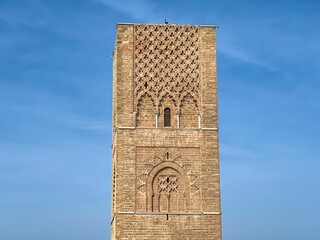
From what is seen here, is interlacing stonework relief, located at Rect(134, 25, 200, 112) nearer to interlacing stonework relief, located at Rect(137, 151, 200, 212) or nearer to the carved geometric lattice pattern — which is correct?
interlacing stonework relief, located at Rect(137, 151, 200, 212)

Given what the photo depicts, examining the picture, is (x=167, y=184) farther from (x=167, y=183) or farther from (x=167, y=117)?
(x=167, y=117)

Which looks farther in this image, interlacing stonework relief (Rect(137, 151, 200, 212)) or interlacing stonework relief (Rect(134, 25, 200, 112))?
interlacing stonework relief (Rect(134, 25, 200, 112))

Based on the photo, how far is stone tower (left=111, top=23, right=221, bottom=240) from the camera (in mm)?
24031

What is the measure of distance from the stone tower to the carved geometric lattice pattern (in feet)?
0.11

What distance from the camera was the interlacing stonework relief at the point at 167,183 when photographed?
2425cm

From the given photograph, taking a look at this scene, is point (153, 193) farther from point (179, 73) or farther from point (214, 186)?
point (179, 73)

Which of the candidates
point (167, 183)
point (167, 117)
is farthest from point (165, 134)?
point (167, 183)

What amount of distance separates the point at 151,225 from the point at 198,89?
504cm

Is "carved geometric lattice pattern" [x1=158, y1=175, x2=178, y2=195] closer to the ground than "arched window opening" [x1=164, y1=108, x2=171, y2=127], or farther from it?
closer to the ground

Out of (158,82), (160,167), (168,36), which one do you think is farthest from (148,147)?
(168,36)

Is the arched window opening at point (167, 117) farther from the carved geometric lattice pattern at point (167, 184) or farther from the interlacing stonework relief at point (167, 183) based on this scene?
the carved geometric lattice pattern at point (167, 184)

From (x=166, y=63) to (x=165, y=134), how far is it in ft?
8.34

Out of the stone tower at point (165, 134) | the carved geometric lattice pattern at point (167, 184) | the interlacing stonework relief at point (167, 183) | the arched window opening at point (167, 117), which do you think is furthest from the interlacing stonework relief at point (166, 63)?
the carved geometric lattice pattern at point (167, 184)

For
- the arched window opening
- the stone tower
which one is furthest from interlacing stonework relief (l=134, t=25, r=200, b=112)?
the arched window opening
